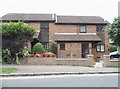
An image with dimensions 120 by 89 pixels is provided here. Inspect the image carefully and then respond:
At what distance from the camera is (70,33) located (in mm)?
49875

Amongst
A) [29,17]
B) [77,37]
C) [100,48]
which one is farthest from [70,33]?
[29,17]

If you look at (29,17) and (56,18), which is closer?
(29,17)

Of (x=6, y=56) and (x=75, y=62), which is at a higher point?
(x=6, y=56)

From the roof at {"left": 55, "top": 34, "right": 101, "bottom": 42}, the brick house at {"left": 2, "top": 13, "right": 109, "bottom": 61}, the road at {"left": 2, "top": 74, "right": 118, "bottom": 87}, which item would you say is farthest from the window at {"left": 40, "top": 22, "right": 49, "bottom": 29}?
the road at {"left": 2, "top": 74, "right": 118, "bottom": 87}

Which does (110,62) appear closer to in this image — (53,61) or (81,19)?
(53,61)

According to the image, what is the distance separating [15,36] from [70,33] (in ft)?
50.0

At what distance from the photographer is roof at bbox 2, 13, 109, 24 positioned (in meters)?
49.8

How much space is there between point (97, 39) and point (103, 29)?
338 cm

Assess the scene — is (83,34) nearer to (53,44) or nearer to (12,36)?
(53,44)

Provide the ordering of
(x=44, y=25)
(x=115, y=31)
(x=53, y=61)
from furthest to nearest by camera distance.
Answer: (x=44, y=25) → (x=53, y=61) → (x=115, y=31)

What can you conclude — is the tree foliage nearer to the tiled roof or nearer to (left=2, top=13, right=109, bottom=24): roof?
the tiled roof

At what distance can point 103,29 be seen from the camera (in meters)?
50.7

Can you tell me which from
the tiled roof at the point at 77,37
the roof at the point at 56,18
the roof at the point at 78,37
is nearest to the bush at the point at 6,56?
the roof at the point at 78,37

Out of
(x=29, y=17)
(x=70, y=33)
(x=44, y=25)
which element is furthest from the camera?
(x=29, y=17)
